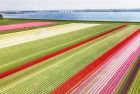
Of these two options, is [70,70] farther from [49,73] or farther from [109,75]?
[109,75]

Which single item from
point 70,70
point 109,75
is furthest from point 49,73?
point 109,75

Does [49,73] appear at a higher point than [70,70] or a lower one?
higher

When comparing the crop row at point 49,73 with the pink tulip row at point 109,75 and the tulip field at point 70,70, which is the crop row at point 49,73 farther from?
the pink tulip row at point 109,75

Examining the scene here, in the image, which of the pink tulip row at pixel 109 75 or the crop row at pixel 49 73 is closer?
the pink tulip row at pixel 109 75

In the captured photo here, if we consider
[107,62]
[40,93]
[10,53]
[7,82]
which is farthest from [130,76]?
[10,53]

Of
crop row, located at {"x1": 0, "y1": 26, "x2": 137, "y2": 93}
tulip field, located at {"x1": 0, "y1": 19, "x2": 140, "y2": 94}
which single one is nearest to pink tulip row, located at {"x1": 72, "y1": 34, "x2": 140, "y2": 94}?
tulip field, located at {"x1": 0, "y1": 19, "x2": 140, "y2": 94}

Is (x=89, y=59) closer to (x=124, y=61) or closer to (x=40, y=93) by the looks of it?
(x=124, y=61)

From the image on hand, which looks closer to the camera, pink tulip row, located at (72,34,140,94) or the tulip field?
pink tulip row, located at (72,34,140,94)

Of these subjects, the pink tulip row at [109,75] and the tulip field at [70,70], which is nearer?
the pink tulip row at [109,75]

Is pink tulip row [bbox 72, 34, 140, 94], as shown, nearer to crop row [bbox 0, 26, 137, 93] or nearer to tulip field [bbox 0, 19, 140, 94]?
tulip field [bbox 0, 19, 140, 94]

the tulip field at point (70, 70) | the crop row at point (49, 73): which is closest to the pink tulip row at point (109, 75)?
the tulip field at point (70, 70)

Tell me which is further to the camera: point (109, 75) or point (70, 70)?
point (70, 70)
